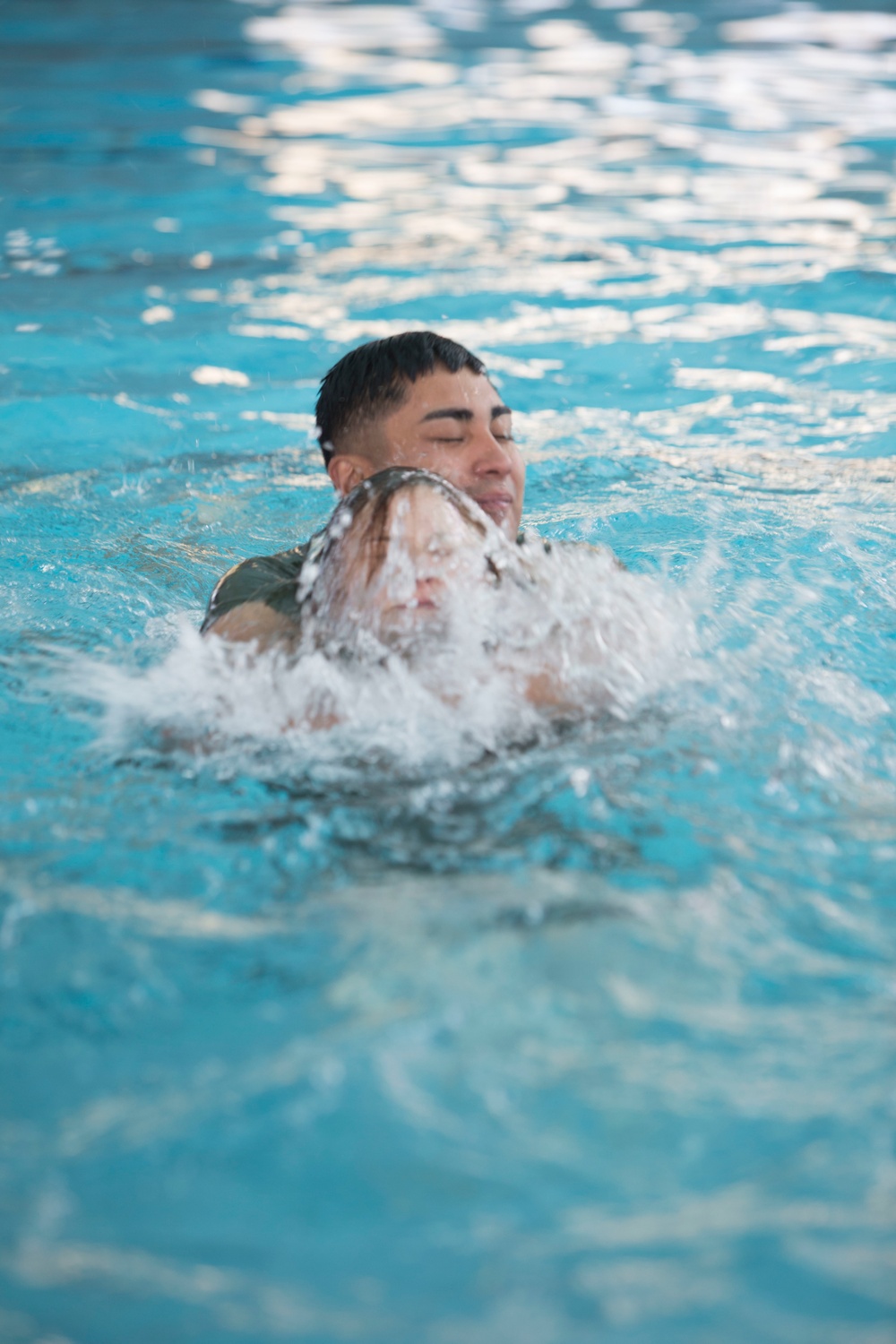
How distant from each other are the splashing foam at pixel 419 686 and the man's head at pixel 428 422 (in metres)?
0.36

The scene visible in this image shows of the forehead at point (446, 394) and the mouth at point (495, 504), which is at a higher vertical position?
the forehead at point (446, 394)

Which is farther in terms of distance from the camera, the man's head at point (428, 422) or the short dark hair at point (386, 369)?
the short dark hair at point (386, 369)

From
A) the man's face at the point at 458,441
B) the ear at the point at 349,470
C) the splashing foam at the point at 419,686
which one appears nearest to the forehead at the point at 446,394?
the man's face at the point at 458,441

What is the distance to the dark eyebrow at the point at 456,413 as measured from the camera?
3.30 meters

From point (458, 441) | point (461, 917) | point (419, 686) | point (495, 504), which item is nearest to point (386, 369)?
point (458, 441)

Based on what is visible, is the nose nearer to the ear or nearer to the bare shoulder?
the ear

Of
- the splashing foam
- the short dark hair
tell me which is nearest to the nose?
the short dark hair

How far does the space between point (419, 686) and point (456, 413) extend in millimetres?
953

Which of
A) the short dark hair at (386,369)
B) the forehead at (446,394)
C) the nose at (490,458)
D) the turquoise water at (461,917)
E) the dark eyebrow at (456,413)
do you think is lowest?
the turquoise water at (461,917)

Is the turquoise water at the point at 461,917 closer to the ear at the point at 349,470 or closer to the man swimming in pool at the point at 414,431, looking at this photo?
the man swimming in pool at the point at 414,431

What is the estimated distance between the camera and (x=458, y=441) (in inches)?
130

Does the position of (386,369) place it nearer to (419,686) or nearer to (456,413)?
(456,413)

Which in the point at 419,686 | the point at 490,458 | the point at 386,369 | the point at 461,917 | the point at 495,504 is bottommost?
the point at 461,917

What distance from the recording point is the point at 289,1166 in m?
1.61
